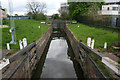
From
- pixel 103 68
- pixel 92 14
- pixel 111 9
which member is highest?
pixel 111 9

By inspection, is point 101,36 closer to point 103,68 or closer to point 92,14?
point 103,68

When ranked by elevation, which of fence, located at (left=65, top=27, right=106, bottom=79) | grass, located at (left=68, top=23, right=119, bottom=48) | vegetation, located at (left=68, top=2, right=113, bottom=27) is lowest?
fence, located at (left=65, top=27, right=106, bottom=79)

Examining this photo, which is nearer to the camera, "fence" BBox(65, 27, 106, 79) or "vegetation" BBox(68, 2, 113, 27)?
"fence" BBox(65, 27, 106, 79)

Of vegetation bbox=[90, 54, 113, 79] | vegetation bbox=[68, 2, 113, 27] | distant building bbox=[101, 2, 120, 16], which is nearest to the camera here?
vegetation bbox=[90, 54, 113, 79]

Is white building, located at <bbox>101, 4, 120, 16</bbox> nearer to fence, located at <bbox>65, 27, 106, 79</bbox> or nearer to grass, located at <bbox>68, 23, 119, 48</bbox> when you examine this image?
Answer: grass, located at <bbox>68, 23, 119, 48</bbox>

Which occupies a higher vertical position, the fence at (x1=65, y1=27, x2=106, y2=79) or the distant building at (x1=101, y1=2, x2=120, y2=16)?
the distant building at (x1=101, y1=2, x2=120, y2=16)

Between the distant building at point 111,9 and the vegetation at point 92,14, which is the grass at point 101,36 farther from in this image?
the distant building at point 111,9

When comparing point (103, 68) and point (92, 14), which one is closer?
point (103, 68)

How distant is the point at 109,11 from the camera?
23938 millimetres

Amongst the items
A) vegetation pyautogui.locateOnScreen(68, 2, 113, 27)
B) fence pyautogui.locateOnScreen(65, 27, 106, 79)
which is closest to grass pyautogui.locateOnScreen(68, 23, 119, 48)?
fence pyautogui.locateOnScreen(65, 27, 106, 79)

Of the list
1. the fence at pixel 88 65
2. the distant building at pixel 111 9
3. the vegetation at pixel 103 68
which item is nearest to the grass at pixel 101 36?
the fence at pixel 88 65

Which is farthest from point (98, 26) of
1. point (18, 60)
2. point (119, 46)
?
point (18, 60)

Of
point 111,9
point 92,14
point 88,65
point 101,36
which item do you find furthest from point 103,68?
point 111,9

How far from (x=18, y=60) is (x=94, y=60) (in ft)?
13.0
